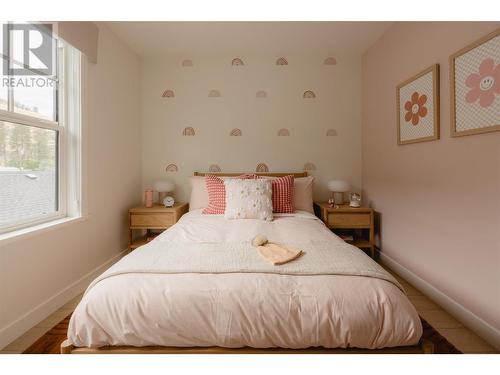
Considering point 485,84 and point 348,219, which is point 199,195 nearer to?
point 348,219

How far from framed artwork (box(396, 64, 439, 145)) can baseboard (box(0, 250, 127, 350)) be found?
314cm

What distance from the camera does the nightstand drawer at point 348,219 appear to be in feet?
9.73

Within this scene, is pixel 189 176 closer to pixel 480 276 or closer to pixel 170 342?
pixel 170 342

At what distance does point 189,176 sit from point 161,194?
0.43m

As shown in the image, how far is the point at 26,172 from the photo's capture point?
6.29 ft

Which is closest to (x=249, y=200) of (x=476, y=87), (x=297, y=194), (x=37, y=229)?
(x=297, y=194)

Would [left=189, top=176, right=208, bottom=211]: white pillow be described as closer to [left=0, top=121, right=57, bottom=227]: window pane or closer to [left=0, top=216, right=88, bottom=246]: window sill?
[left=0, top=216, right=88, bottom=246]: window sill

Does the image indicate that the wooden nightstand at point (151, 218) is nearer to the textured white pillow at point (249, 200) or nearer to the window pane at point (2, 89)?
the textured white pillow at point (249, 200)

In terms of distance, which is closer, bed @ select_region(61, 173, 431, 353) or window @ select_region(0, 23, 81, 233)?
bed @ select_region(61, 173, 431, 353)

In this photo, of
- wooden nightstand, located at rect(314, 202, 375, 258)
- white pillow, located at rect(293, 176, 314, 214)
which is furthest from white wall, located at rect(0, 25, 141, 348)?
wooden nightstand, located at rect(314, 202, 375, 258)

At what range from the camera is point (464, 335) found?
1.74 m

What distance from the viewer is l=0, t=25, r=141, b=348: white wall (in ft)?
5.67
